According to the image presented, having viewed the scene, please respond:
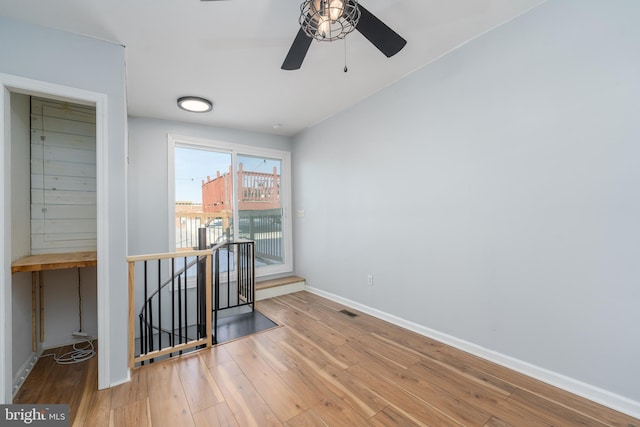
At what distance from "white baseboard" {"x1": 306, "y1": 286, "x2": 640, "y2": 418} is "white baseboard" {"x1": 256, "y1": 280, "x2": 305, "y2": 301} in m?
1.72

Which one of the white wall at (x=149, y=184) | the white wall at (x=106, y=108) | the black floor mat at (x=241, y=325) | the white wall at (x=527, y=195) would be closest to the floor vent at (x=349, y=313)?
the white wall at (x=527, y=195)

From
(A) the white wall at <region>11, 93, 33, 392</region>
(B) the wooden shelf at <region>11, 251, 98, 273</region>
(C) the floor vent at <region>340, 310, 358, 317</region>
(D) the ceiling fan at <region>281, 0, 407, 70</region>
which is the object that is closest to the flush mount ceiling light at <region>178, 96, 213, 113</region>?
→ (A) the white wall at <region>11, 93, 33, 392</region>

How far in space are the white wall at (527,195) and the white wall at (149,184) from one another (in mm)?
2762

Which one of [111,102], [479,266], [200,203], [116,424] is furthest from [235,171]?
[479,266]

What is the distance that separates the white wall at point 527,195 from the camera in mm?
1515

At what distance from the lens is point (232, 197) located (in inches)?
158

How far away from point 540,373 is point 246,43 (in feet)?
10.7

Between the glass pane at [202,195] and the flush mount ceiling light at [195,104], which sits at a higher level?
the flush mount ceiling light at [195,104]

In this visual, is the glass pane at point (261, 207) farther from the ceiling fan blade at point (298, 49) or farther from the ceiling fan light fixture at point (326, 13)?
the ceiling fan light fixture at point (326, 13)

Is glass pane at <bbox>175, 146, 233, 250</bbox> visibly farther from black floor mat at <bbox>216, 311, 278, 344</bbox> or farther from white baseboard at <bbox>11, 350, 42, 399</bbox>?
white baseboard at <bbox>11, 350, 42, 399</bbox>

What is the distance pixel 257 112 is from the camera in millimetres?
3387

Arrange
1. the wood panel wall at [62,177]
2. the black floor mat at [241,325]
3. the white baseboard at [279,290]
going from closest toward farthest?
the wood panel wall at [62,177] → the black floor mat at [241,325] → the white baseboard at [279,290]

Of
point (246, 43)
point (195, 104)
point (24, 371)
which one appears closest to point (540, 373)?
point (246, 43)

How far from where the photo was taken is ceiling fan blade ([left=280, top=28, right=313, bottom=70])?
5.11 ft
